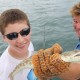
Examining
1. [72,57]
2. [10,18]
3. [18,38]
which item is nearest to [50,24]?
[10,18]

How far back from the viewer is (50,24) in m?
13.9

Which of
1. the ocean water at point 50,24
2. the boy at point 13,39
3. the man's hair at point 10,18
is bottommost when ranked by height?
the ocean water at point 50,24

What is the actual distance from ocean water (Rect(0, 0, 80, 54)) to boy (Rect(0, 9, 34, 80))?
2835mm

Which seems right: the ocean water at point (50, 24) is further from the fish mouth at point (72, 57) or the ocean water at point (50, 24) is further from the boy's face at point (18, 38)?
the fish mouth at point (72, 57)

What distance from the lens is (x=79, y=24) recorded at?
17.6ft

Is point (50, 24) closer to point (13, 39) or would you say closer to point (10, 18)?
point (10, 18)

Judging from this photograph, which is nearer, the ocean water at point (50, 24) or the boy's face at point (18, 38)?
the boy's face at point (18, 38)

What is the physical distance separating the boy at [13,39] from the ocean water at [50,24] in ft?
9.30

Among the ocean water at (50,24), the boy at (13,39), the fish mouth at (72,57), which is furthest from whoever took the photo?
the ocean water at (50,24)

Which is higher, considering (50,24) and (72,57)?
(72,57)

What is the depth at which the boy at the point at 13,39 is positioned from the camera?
166 inches

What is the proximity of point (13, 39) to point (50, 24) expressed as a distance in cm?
970

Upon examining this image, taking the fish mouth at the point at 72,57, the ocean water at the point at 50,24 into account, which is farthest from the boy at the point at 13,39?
the ocean water at the point at 50,24

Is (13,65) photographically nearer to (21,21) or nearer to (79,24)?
(21,21)
